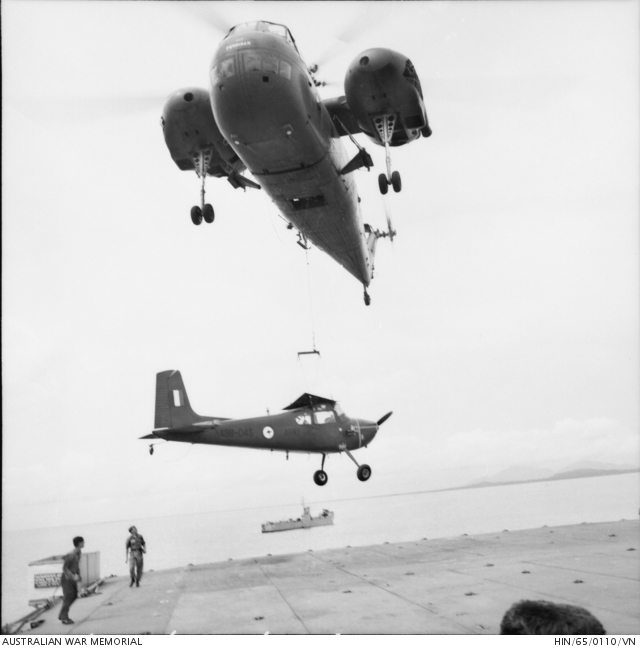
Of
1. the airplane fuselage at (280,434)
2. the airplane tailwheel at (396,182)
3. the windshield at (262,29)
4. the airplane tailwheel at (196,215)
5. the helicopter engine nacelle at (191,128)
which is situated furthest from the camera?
the airplane fuselage at (280,434)

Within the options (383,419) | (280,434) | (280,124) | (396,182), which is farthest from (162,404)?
(396,182)

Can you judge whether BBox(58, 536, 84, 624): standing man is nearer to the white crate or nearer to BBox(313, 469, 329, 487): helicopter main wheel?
the white crate

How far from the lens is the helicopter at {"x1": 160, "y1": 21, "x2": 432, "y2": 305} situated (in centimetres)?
882

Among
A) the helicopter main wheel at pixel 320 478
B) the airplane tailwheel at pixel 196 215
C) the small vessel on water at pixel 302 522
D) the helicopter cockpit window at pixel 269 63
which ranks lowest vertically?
the small vessel on water at pixel 302 522

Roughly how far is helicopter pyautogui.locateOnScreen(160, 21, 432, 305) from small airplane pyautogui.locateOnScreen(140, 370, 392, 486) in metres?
3.79

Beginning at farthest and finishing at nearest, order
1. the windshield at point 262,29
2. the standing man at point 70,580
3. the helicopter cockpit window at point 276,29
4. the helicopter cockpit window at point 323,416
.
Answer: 1. the helicopter cockpit window at point 323,416
2. the helicopter cockpit window at point 276,29
3. the windshield at point 262,29
4. the standing man at point 70,580

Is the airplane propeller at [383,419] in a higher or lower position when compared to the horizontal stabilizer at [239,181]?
lower

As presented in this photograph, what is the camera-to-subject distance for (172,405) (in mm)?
12195

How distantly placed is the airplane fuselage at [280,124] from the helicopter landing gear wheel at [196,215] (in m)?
1.41

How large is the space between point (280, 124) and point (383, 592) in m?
7.27

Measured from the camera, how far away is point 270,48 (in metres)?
8.82

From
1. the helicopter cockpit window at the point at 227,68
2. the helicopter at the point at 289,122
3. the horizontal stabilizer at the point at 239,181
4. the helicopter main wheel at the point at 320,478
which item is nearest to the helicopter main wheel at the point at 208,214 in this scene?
the helicopter at the point at 289,122

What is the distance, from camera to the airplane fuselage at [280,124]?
8734mm

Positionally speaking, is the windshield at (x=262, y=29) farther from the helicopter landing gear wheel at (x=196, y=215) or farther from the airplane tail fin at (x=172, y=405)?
the airplane tail fin at (x=172, y=405)
